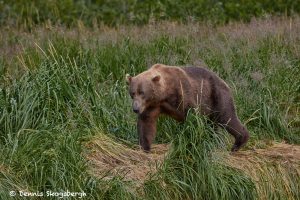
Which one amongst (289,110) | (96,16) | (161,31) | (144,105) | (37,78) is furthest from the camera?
(96,16)

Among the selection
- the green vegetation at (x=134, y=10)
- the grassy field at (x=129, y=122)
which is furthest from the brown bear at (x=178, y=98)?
the green vegetation at (x=134, y=10)

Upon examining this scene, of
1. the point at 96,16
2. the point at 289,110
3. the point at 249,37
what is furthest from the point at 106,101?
the point at 96,16

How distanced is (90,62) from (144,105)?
2.67 m

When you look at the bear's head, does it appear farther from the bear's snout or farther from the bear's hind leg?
the bear's hind leg

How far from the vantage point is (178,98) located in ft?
29.0

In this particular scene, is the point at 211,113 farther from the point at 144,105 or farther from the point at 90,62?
the point at 90,62

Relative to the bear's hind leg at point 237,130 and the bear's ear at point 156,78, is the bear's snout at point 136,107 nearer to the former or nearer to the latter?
the bear's ear at point 156,78

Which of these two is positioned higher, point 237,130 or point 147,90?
point 147,90

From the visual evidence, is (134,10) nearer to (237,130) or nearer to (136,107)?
(237,130)

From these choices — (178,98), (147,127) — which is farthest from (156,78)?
(147,127)

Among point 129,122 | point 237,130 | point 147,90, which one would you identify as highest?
point 147,90

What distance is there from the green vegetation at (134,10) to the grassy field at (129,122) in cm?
267

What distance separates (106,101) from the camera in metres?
10.0

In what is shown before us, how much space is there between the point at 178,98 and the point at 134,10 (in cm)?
821
